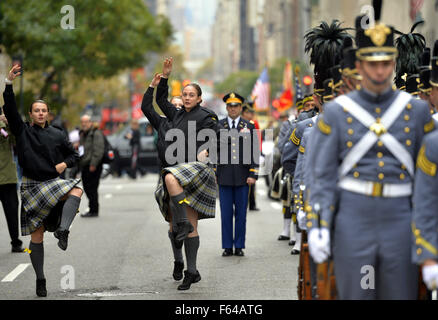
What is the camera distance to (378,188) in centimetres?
555

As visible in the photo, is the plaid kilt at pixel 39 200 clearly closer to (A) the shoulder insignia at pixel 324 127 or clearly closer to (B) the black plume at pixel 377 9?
(B) the black plume at pixel 377 9

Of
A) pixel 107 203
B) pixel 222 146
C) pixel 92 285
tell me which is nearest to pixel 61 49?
pixel 107 203

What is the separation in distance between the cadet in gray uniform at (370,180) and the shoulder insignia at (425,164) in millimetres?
238

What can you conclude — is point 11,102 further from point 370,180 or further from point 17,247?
point 370,180

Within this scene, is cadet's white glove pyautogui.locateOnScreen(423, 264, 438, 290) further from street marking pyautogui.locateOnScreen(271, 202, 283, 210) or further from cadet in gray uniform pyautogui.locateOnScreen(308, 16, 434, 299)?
street marking pyautogui.locateOnScreen(271, 202, 283, 210)

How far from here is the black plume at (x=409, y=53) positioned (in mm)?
9883

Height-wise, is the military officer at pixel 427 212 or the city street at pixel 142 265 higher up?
the military officer at pixel 427 212

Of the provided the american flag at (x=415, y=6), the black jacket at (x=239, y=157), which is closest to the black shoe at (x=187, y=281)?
the black jacket at (x=239, y=157)

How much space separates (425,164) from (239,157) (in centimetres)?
724

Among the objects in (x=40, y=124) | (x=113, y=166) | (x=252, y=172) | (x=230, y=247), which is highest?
(x=40, y=124)

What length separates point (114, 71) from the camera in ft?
137

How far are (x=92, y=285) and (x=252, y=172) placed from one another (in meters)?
3.20

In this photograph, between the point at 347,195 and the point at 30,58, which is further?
the point at 30,58

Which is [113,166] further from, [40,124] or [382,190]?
[382,190]
